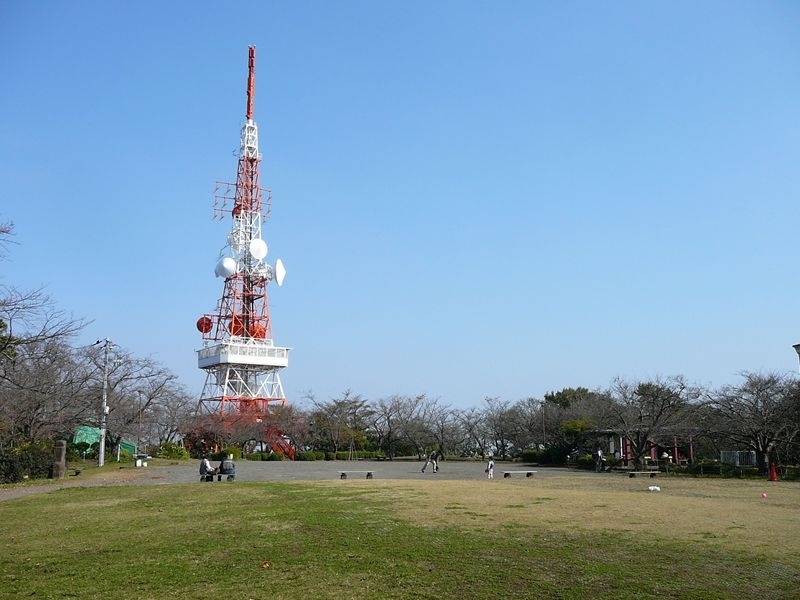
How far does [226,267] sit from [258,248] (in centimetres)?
355

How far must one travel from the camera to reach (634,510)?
49.8 ft

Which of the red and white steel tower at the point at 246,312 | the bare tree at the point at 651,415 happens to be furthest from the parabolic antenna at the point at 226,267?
the bare tree at the point at 651,415

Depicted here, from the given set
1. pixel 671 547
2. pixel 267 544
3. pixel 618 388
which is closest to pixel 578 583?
pixel 671 547

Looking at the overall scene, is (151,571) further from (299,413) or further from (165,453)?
(299,413)

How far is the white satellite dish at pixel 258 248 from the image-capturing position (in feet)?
212

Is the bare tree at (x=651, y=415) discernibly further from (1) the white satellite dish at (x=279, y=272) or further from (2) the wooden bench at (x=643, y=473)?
(1) the white satellite dish at (x=279, y=272)

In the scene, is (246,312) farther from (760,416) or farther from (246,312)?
(760,416)

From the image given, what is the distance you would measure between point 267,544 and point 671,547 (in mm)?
6423

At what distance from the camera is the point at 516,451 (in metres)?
56.8

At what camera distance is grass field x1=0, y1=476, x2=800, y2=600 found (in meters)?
8.10

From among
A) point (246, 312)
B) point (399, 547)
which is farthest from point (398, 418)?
point (399, 547)


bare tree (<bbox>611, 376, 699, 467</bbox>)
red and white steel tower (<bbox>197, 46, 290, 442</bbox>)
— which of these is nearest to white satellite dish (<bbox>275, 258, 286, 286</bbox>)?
red and white steel tower (<bbox>197, 46, 290, 442</bbox>)

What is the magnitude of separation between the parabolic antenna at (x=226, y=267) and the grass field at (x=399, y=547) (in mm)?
47502

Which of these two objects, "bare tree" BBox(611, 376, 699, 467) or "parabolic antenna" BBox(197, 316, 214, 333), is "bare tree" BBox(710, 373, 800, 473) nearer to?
"bare tree" BBox(611, 376, 699, 467)
